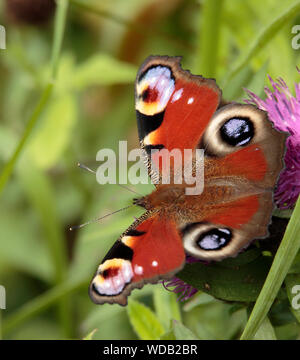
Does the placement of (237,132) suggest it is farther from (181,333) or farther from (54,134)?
(54,134)

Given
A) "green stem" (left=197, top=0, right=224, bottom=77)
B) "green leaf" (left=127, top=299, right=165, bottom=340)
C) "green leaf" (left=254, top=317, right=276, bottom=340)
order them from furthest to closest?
"green stem" (left=197, top=0, right=224, bottom=77), "green leaf" (left=127, top=299, right=165, bottom=340), "green leaf" (left=254, top=317, right=276, bottom=340)

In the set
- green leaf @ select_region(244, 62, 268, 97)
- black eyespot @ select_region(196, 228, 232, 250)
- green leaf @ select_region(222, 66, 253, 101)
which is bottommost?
black eyespot @ select_region(196, 228, 232, 250)

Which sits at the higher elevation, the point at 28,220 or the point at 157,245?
the point at 28,220

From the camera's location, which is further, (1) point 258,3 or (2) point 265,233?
(1) point 258,3

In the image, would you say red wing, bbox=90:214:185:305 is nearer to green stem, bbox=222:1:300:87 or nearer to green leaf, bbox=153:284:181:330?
green leaf, bbox=153:284:181:330

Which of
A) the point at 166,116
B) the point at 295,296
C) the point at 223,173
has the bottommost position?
the point at 295,296

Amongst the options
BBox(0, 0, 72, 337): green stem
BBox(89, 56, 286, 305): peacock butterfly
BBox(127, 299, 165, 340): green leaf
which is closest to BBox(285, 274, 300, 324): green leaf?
BBox(89, 56, 286, 305): peacock butterfly
